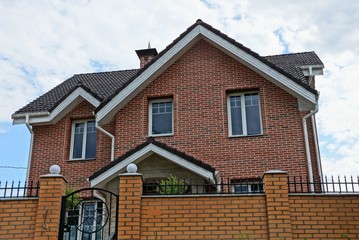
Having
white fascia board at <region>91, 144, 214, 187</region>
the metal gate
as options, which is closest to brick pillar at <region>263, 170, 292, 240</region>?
the metal gate

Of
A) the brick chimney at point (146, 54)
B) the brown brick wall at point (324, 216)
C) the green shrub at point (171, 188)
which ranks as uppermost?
the brick chimney at point (146, 54)

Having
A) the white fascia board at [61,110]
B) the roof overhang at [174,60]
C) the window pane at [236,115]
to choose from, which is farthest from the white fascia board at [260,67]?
the white fascia board at [61,110]

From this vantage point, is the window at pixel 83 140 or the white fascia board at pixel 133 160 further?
the window at pixel 83 140

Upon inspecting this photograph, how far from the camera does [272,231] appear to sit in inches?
266

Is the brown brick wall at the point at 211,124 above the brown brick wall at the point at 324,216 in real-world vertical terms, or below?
above

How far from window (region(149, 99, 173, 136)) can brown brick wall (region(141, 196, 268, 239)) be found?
217 inches

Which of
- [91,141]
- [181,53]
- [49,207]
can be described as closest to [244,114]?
[181,53]

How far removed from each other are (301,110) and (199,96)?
2943 mm

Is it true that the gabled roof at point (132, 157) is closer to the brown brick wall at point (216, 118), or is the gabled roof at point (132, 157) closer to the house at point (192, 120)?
the house at point (192, 120)

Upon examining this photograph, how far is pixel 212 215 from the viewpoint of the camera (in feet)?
23.0

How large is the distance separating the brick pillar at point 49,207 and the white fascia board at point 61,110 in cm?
690

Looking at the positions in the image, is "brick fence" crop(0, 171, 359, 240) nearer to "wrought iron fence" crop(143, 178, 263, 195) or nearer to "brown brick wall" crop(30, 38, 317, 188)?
"wrought iron fence" crop(143, 178, 263, 195)

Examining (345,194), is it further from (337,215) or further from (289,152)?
(289,152)

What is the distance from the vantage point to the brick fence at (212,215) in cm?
683
